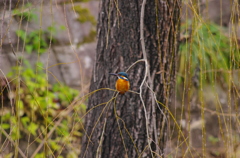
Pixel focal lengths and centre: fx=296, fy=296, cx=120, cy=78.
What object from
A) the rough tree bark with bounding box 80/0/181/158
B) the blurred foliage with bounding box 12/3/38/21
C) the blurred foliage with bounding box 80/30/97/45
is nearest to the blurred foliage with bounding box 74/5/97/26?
the blurred foliage with bounding box 80/30/97/45

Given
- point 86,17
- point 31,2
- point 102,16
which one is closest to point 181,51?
point 86,17

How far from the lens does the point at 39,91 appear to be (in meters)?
2.99

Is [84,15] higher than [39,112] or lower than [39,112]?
higher

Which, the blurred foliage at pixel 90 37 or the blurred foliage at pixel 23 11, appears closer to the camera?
the blurred foliage at pixel 23 11

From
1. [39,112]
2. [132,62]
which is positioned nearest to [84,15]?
[39,112]

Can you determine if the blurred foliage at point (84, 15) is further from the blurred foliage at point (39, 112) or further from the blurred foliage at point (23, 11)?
the blurred foliage at point (23, 11)

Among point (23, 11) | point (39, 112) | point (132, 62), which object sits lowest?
point (39, 112)

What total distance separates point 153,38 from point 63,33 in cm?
247

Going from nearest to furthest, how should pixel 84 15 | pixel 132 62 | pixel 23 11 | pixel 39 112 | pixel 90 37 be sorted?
1. pixel 23 11
2. pixel 132 62
3. pixel 39 112
4. pixel 90 37
5. pixel 84 15

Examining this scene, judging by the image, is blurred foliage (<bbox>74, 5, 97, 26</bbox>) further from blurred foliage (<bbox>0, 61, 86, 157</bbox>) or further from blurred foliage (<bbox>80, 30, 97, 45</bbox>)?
blurred foliage (<bbox>0, 61, 86, 157</bbox>)

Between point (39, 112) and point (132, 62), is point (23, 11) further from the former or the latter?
point (39, 112)

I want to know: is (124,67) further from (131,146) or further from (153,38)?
(131,146)

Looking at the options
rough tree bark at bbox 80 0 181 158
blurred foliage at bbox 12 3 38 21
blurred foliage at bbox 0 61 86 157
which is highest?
blurred foliage at bbox 12 3 38 21

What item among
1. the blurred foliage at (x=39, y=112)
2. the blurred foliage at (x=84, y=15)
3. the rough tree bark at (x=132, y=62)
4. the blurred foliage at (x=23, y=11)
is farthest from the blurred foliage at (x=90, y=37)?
the blurred foliage at (x=23, y=11)
